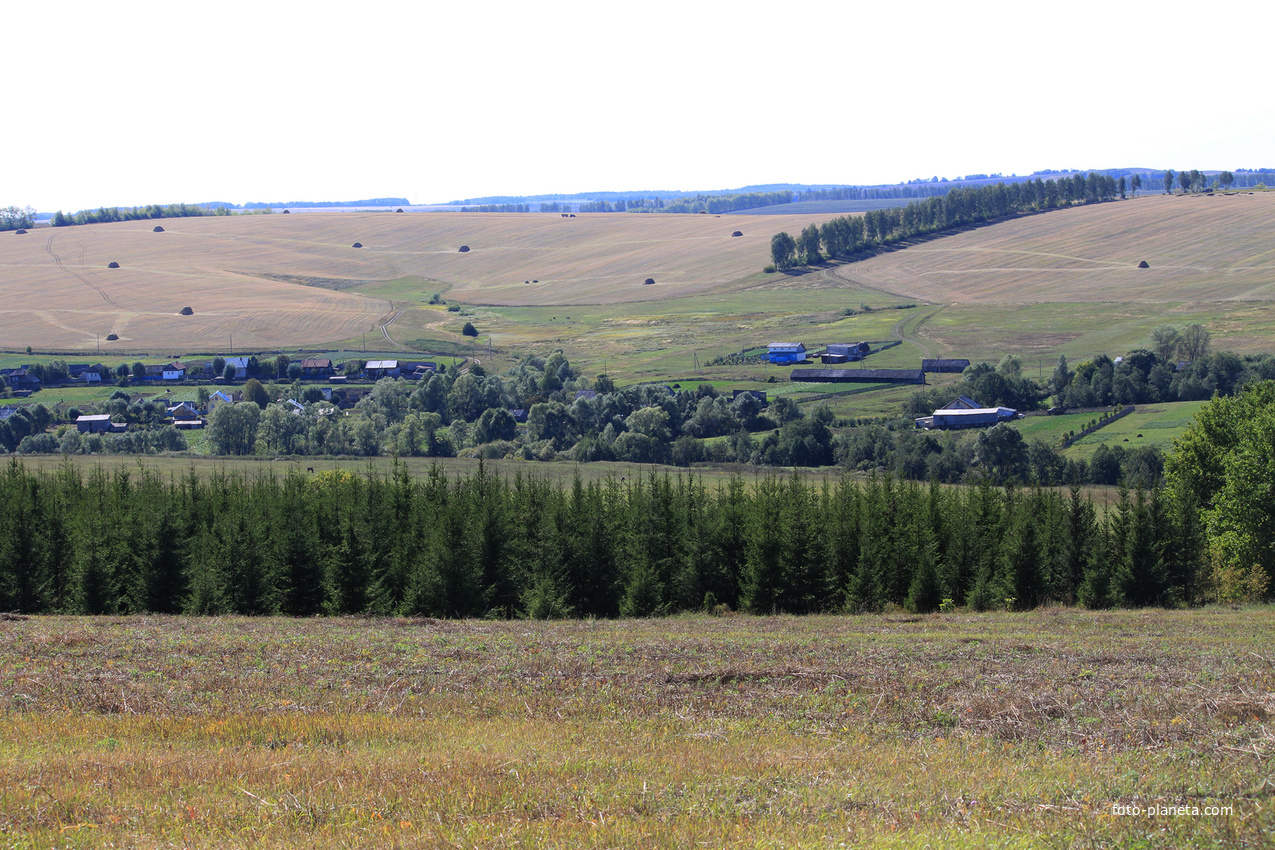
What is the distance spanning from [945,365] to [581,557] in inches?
4116

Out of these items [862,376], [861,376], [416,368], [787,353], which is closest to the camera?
[862,376]

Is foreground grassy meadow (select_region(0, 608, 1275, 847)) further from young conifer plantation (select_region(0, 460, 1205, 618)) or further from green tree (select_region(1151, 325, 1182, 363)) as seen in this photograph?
green tree (select_region(1151, 325, 1182, 363))

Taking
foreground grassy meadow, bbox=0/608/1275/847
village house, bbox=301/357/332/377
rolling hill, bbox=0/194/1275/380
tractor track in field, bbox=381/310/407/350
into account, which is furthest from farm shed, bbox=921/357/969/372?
foreground grassy meadow, bbox=0/608/1275/847

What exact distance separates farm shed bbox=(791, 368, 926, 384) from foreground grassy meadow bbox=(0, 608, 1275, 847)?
107242 millimetres

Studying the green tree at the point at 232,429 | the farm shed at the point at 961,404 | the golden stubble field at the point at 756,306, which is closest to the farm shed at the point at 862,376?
the golden stubble field at the point at 756,306

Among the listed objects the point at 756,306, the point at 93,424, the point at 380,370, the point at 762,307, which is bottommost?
the point at 93,424

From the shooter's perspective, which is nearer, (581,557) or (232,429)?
(581,557)

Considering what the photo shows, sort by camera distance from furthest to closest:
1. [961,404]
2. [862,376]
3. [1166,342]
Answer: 1. [862,376]
2. [1166,342]
3. [961,404]

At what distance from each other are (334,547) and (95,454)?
82389 millimetres

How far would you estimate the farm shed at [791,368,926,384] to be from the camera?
12775 cm

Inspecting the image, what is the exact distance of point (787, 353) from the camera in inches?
5591

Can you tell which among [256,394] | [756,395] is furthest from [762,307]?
[256,394]

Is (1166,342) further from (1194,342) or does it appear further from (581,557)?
(581,557)

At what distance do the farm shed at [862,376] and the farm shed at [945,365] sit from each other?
2.61m
